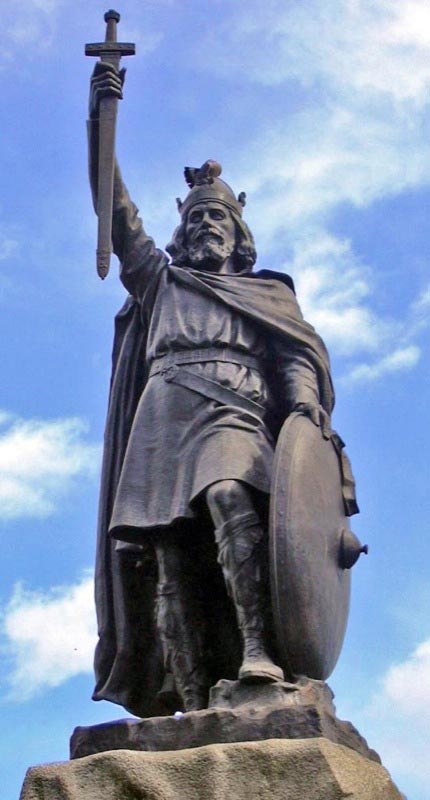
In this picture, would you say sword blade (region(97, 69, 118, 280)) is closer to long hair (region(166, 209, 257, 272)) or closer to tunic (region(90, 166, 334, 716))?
tunic (region(90, 166, 334, 716))

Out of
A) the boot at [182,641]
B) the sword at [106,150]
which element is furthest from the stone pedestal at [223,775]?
the sword at [106,150]

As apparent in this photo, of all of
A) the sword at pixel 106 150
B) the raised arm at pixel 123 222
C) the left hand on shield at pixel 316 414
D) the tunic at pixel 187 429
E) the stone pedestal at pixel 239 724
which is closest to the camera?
the stone pedestal at pixel 239 724

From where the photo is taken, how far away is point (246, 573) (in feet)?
21.4

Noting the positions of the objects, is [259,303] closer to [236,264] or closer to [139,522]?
[236,264]

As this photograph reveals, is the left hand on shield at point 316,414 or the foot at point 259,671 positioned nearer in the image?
the foot at point 259,671

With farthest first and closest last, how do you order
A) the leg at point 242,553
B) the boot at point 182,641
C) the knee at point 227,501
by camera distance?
the boot at point 182,641, the knee at point 227,501, the leg at point 242,553

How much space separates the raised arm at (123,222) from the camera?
24.9ft

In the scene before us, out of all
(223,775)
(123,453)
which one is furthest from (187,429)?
(223,775)

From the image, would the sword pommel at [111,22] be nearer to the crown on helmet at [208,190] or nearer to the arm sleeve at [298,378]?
the crown on helmet at [208,190]

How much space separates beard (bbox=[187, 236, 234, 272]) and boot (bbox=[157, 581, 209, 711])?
2.07m

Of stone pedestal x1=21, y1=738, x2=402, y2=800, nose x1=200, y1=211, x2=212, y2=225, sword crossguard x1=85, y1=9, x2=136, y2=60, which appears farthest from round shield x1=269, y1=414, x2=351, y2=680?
sword crossguard x1=85, y1=9, x2=136, y2=60

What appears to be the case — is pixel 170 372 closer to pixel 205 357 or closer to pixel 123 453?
pixel 205 357

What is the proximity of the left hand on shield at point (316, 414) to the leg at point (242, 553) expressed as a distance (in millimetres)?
617

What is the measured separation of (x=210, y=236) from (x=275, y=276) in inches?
17.8
